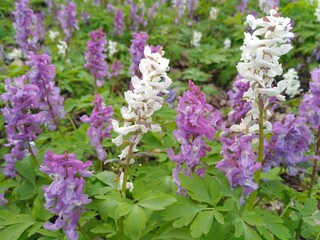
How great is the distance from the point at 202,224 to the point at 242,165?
51cm

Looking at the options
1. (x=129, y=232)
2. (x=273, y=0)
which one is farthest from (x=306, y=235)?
(x=273, y=0)

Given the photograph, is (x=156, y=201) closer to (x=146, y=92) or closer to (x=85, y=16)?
(x=146, y=92)

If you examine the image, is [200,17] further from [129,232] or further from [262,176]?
[129,232]

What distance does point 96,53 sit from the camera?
16.6 ft

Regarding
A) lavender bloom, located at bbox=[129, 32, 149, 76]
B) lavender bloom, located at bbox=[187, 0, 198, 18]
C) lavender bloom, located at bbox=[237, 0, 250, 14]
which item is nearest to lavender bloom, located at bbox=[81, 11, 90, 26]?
lavender bloom, located at bbox=[187, 0, 198, 18]

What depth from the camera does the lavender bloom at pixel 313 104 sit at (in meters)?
3.09

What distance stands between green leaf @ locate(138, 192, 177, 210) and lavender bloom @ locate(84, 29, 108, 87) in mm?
2755

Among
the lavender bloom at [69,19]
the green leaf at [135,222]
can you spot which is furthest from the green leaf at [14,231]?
the lavender bloom at [69,19]

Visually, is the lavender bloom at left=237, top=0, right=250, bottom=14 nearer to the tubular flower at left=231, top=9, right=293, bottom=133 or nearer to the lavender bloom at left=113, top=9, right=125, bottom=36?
the lavender bloom at left=113, top=9, right=125, bottom=36

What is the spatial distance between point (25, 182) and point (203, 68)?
544 cm

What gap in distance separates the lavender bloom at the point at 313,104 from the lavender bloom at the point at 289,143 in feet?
0.23

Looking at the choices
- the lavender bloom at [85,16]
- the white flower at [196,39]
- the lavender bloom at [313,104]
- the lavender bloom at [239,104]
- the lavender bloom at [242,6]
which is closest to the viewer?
the lavender bloom at [313,104]

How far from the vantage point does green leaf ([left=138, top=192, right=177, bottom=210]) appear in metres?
2.58

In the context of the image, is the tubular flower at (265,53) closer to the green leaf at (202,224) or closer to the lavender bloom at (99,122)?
the green leaf at (202,224)
